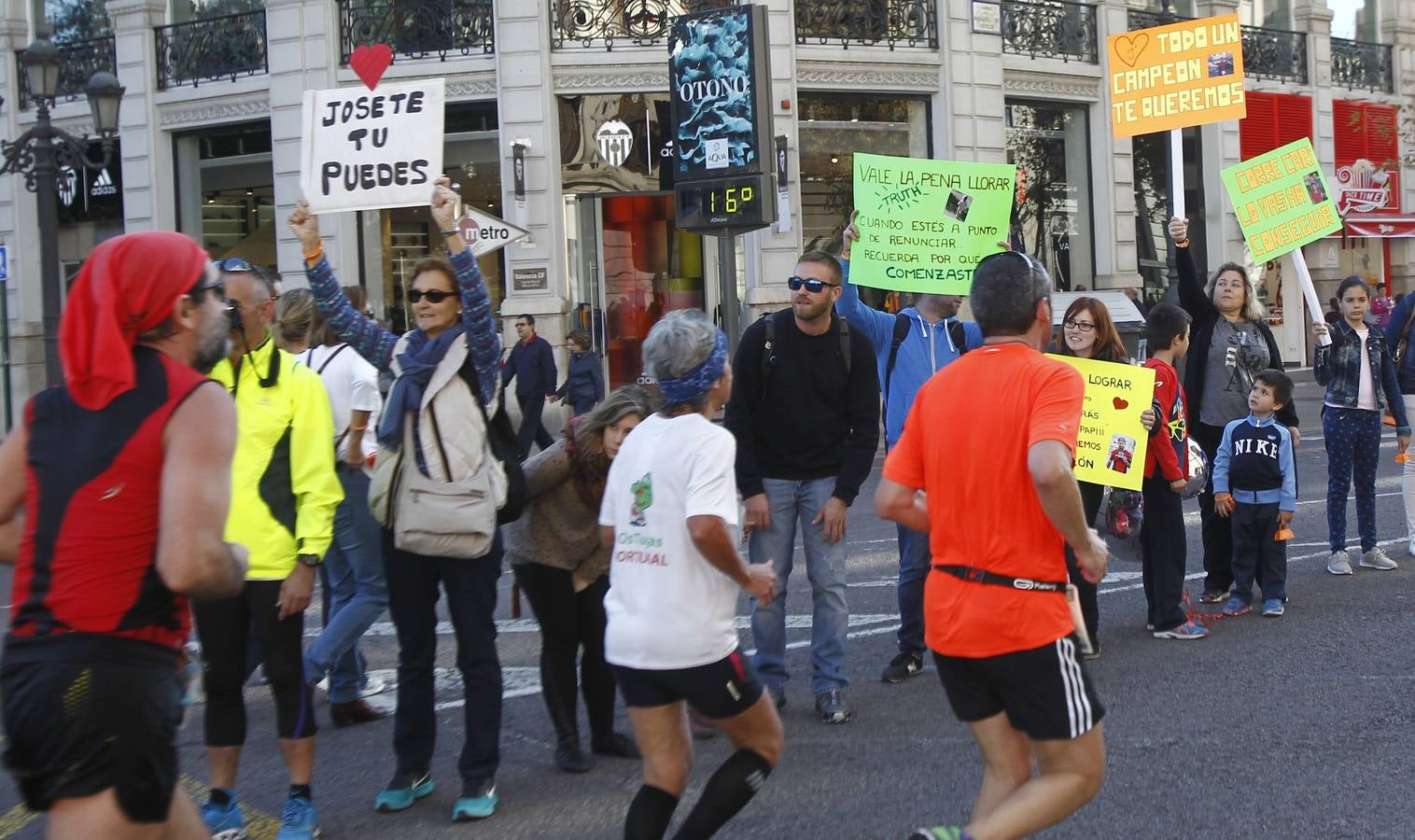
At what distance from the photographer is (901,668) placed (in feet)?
23.0

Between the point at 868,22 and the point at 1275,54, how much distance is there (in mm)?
10021

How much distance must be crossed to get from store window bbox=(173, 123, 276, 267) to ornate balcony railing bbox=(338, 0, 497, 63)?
2.27 m

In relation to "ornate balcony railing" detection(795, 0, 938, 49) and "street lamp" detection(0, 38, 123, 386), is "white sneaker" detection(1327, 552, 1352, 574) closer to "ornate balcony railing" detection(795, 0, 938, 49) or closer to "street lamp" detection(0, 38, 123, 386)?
"street lamp" detection(0, 38, 123, 386)

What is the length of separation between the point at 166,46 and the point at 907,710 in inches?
824

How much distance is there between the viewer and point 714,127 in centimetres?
1120

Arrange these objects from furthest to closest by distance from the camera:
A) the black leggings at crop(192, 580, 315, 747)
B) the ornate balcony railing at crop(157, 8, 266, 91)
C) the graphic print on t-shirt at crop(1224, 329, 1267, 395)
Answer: the ornate balcony railing at crop(157, 8, 266, 91) → the graphic print on t-shirt at crop(1224, 329, 1267, 395) → the black leggings at crop(192, 580, 315, 747)

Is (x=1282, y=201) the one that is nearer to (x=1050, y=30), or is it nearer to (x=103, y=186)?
(x=1050, y=30)

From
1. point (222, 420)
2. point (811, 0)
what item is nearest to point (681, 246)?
point (811, 0)

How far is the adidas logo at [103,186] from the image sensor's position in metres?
24.6

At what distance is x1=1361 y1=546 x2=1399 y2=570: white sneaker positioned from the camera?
9.30 metres

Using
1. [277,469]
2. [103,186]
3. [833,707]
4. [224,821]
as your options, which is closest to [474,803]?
[224,821]

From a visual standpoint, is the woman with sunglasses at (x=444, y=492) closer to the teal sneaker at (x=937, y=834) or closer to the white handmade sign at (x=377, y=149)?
the teal sneaker at (x=937, y=834)

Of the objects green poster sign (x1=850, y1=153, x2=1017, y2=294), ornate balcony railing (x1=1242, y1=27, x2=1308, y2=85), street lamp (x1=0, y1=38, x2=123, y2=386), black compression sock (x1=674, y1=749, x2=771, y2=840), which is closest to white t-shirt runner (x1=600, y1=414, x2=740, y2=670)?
black compression sock (x1=674, y1=749, x2=771, y2=840)

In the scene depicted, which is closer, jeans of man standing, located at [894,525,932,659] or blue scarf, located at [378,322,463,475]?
blue scarf, located at [378,322,463,475]
